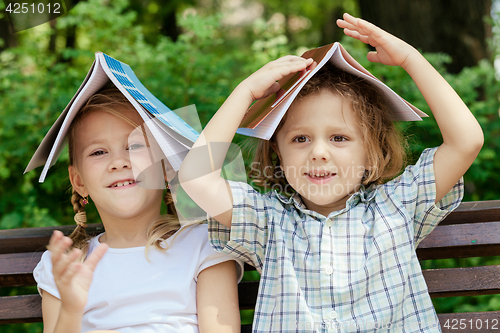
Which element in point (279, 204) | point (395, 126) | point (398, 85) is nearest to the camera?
point (279, 204)

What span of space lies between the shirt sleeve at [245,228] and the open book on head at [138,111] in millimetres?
250

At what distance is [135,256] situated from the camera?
1.99 meters

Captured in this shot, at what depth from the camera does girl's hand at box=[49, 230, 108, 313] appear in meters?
1.43

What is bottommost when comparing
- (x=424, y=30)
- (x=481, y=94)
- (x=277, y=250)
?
(x=277, y=250)

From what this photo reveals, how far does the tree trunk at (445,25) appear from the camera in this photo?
14.3ft

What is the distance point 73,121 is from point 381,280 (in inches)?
56.6

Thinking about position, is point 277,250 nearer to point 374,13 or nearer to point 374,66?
point 374,66

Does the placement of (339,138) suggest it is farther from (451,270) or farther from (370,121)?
(451,270)

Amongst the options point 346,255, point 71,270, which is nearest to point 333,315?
point 346,255

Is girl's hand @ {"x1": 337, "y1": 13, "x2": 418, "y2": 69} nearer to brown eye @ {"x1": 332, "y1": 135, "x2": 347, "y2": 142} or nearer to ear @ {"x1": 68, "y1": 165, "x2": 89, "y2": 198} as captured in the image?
brown eye @ {"x1": 332, "y1": 135, "x2": 347, "y2": 142}

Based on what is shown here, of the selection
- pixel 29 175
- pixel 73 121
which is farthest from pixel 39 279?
pixel 29 175

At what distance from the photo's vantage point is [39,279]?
2.01 m

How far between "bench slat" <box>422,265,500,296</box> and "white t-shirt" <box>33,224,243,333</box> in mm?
836

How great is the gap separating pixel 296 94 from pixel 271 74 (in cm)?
17
